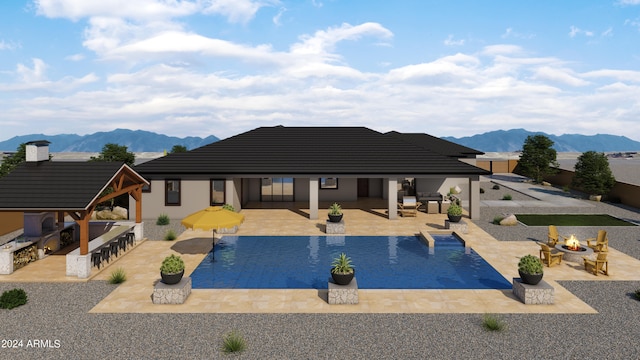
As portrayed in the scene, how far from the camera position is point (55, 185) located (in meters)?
15.5

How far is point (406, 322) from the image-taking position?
11.1 m

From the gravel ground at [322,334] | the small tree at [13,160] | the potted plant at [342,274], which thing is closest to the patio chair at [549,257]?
the gravel ground at [322,334]

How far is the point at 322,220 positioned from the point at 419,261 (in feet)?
29.2

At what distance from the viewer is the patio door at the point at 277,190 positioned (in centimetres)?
3145

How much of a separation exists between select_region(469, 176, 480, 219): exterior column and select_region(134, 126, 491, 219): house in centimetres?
6

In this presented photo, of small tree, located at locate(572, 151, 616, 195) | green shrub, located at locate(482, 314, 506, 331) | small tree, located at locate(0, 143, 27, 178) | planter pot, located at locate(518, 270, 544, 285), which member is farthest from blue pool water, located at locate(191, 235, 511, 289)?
small tree, located at locate(572, 151, 616, 195)

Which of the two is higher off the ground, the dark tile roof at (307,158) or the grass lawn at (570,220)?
the dark tile roof at (307,158)

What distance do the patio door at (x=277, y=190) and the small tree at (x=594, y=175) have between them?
79.1 ft

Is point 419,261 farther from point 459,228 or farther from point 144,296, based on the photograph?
point 144,296

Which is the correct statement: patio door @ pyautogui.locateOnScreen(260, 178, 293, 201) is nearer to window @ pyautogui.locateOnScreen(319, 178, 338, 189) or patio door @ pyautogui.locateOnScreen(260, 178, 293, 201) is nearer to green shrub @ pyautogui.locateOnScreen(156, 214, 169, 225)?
window @ pyautogui.locateOnScreen(319, 178, 338, 189)

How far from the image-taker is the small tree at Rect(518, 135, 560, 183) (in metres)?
44.7

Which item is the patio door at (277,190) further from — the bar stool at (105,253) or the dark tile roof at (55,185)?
the bar stool at (105,253)

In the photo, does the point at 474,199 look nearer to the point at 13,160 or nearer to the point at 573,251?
the point at 573,251

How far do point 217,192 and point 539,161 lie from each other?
35.6 meters
